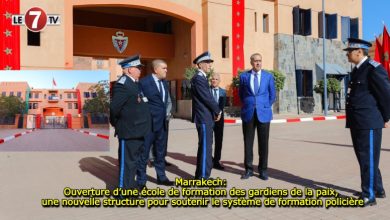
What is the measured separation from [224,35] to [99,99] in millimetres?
16330

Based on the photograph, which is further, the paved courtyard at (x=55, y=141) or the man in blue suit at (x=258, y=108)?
the paved courtyard at (x=55, y=141)

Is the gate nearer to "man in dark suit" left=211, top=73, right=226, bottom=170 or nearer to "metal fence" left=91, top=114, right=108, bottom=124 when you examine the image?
"metal fence" left=91, top=114, right=108, bottom=124

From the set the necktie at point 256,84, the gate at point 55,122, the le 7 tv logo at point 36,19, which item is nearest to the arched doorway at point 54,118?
the gate at point 55,122

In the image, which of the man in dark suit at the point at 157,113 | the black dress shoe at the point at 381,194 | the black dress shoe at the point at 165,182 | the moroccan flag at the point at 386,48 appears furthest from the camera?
the moroccan flag at the point at 386,48

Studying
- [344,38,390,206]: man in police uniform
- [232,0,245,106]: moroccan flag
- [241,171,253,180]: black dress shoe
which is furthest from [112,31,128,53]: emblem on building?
[344,38,390,206]: man in police uniform

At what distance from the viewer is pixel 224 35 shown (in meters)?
23.1

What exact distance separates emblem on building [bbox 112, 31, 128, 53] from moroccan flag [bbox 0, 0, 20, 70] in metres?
7.74

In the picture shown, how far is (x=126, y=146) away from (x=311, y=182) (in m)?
2.78

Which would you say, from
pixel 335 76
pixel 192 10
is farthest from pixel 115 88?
pixel 335 76

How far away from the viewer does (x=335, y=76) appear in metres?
27.6

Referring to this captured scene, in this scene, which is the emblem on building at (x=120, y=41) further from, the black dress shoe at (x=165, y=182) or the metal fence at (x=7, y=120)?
the black dress shoe at (x=165, y=182)

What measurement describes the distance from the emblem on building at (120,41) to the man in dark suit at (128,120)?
68.8 feet

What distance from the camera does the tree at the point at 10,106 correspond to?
A: 25.8 ft

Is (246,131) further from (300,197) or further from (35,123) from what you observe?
(35,123)
